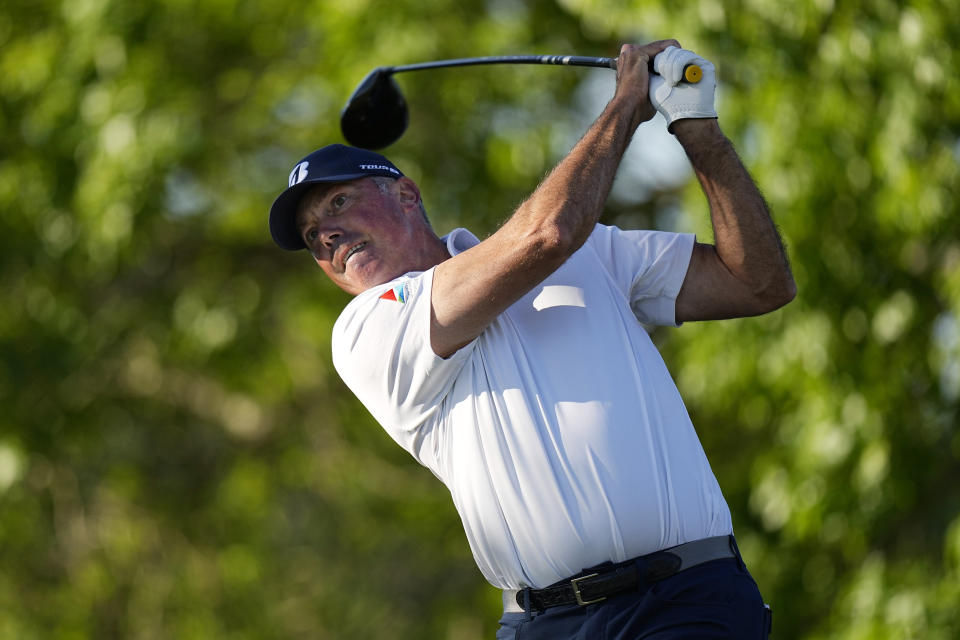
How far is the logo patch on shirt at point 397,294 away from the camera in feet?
9.02

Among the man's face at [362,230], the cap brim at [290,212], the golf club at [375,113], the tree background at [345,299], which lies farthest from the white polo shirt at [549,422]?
the tree background at [345,299]

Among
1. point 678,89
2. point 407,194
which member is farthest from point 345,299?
point 678,89

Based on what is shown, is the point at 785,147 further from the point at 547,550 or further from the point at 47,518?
the point at 47,518

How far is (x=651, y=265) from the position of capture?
292 cm

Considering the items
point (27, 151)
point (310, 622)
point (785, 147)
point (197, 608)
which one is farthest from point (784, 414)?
point (310, 622)

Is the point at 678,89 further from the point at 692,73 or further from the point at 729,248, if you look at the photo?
the point at 729,248

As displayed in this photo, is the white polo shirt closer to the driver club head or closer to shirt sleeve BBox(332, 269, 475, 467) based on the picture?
shirt sleeve BBox(332, 269, 475, 467)

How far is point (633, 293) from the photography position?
2.93 m

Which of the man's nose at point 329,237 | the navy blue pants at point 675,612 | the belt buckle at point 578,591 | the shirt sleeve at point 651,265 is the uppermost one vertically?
the man's nose at point 329,237

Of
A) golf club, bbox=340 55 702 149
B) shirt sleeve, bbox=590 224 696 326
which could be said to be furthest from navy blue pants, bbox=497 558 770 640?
golf club, bbox=340 55 702 149

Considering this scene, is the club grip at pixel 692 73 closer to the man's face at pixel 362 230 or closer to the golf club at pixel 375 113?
the man's face at pixel 362 230

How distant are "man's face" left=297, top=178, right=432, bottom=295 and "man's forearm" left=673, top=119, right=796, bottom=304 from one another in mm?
673

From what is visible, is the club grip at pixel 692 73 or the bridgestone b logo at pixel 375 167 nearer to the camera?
the club grip at pixel 692 73

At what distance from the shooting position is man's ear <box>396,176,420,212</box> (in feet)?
10.2
